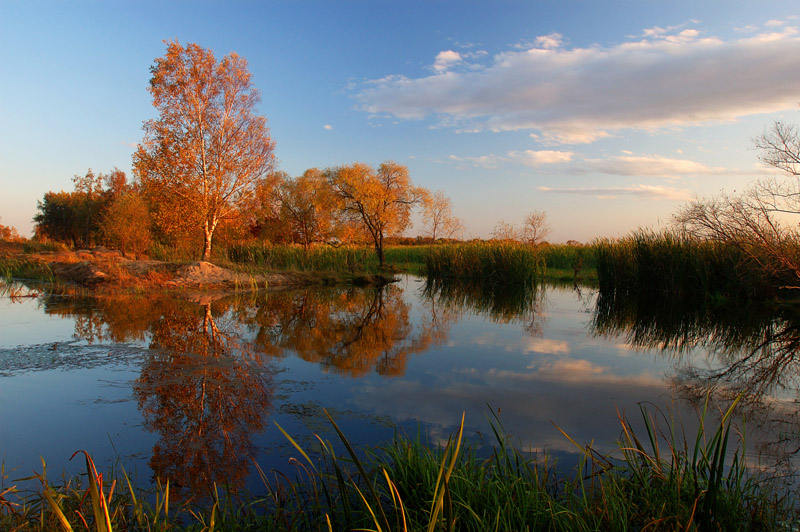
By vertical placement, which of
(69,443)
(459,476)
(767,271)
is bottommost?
(69,443)

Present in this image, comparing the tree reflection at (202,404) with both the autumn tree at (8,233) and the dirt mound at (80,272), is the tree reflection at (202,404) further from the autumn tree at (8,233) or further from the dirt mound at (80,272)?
the autumn tree at (8,233)

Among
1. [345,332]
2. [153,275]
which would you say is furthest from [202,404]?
[153,275]

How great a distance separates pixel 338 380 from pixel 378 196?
19.8m

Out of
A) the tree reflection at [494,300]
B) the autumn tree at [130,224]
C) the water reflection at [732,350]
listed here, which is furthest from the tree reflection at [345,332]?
the autumn tree at [130,224]

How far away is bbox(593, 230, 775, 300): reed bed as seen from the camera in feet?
43.0

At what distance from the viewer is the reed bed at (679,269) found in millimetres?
13117

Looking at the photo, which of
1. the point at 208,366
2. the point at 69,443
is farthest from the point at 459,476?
the point at 208,366

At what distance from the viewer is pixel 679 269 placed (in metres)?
14.5

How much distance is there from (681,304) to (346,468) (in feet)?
43.3

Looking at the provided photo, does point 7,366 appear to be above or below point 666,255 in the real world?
below

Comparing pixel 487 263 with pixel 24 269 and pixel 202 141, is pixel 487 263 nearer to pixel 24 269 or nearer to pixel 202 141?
pixel 202 141

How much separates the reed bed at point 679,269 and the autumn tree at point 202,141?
54.7ft

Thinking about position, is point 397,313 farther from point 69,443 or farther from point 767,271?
point 767,271

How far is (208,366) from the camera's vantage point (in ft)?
19.7
